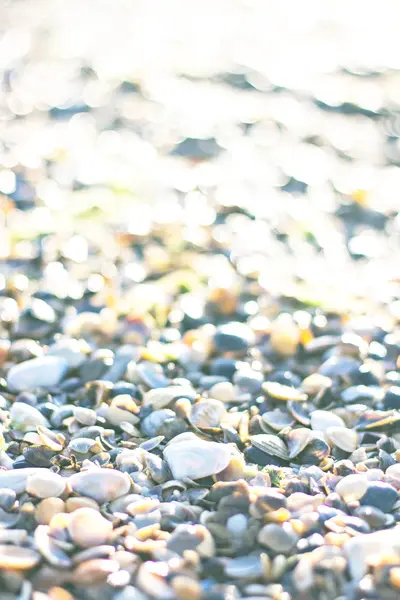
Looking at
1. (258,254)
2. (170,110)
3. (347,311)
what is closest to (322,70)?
(170,110)

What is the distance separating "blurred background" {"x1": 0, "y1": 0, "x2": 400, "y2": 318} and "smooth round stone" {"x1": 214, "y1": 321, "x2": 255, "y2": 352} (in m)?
0.44

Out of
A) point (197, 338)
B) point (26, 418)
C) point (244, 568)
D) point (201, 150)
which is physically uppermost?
point (244, 568)

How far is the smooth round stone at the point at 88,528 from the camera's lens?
1699 millimetres

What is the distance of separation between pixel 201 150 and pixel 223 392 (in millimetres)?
2515

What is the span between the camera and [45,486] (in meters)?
1.86

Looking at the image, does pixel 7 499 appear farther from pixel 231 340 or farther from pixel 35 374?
pixel 231 340

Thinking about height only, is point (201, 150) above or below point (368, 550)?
below

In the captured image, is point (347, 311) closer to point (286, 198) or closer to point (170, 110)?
point (286, 198)

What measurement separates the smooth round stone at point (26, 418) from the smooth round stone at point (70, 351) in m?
0.32

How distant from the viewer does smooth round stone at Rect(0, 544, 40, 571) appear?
1597mm

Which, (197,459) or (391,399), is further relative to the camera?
(391,399)

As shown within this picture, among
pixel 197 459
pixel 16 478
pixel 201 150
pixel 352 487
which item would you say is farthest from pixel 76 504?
pixel 201 150

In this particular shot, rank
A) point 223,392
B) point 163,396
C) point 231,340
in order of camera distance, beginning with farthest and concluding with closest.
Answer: point 231,340
point 223,392
point 163,396

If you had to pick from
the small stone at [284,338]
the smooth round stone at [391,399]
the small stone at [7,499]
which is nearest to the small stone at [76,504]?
the small stone at [7,499]
